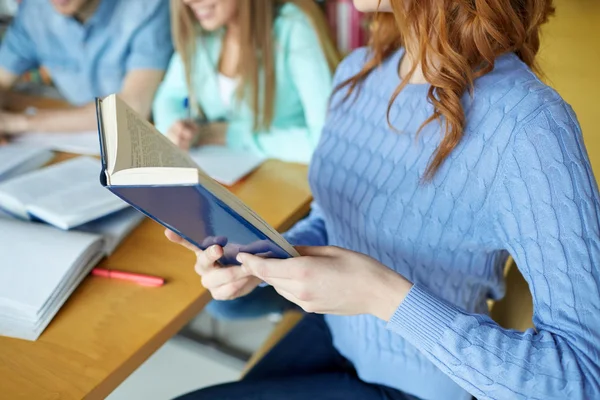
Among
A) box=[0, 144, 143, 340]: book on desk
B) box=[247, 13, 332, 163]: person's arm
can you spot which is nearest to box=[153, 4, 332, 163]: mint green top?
box=[247, 13, 332, 163]: person's arm

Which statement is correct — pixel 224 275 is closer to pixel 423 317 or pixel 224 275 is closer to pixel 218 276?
pixel 218 276

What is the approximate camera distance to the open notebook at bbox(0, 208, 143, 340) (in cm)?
75

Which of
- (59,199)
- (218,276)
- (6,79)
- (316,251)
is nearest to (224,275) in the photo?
(218,276)

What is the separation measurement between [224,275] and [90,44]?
3.65ft

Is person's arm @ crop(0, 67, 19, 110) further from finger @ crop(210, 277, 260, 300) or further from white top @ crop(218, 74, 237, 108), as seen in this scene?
finger @ crop(210, 277, 260, 300)

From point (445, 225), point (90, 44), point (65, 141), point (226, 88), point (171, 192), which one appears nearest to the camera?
point (171, 192)

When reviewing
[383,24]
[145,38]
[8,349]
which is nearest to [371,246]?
[383,24]

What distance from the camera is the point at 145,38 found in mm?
1546

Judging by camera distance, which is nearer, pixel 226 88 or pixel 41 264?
pixel 41 264

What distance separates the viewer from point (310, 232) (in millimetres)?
988

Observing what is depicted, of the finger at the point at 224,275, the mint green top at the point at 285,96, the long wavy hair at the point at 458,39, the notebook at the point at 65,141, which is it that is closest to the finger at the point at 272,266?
the finger at the point at 224,275

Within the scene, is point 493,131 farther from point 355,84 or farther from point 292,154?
point 292,154

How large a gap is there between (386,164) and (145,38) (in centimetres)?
97

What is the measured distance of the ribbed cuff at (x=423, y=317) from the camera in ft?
2.11
